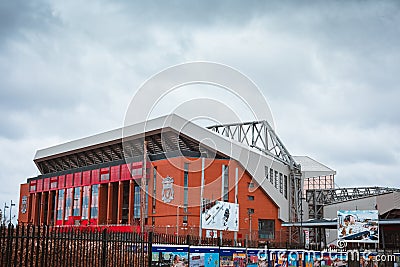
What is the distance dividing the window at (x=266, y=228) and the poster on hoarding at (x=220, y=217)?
101 ft

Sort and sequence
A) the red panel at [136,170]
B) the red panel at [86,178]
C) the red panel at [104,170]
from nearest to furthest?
the red panel at [136,170] → the red panel at [104,170] → the red panel at [86,178]

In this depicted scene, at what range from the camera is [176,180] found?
73812 millimetres

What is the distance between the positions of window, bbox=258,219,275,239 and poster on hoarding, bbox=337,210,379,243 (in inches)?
967

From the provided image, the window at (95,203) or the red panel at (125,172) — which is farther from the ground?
the red panel at (125,172)

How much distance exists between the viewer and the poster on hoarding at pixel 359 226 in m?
54.5

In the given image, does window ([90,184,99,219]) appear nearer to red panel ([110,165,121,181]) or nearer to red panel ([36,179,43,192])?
red panel ([110,165,121,181])

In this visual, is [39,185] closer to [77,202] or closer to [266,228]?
[77,202]

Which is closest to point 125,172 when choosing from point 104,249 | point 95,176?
point 95,176

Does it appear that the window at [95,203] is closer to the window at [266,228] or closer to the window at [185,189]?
the window at [185,189]

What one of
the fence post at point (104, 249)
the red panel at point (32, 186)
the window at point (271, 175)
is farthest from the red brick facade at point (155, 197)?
the fence post at point (104, 249)

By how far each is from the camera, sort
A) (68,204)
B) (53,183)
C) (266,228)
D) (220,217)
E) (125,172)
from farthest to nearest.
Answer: (53,183) → (68,204) → (266,228) → (125,172) → (220,217)

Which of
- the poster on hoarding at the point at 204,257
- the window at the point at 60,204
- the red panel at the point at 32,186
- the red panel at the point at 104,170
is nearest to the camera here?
the poster on hoarding at the point at 204,257

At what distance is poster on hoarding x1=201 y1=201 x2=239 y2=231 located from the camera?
45.9 meters

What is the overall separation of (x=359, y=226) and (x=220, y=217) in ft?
53.5
